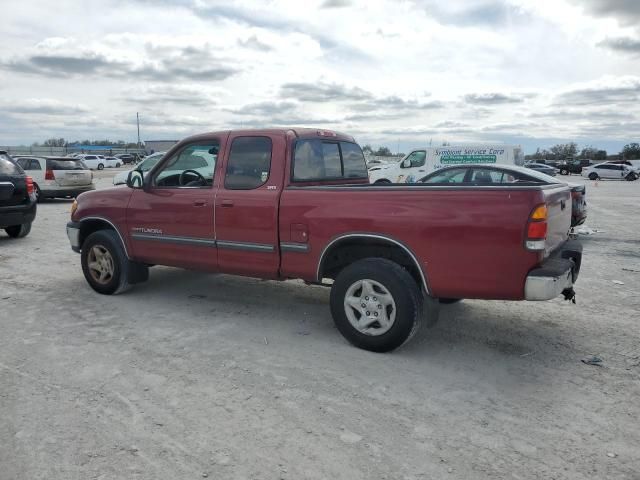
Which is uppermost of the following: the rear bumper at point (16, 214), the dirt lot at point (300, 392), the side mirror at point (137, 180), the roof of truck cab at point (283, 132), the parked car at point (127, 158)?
the parked car at point (127, 158)

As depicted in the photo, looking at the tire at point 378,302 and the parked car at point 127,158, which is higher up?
the parked car at point 127,158

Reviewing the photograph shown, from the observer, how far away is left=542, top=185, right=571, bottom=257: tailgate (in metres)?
3.94

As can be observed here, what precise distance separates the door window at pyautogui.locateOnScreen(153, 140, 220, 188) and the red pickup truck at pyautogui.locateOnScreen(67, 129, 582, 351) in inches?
0.5

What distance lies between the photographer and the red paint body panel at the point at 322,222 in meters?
3.85

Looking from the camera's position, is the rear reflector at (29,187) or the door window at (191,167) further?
the rear reflector at (29,187)

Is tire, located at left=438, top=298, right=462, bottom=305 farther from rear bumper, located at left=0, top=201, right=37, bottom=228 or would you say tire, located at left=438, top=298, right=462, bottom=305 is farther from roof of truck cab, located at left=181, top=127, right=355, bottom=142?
rear bumper, located at left=0, top=201, right=37, bottom=228

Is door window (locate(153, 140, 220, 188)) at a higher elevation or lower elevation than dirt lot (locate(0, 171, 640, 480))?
higher

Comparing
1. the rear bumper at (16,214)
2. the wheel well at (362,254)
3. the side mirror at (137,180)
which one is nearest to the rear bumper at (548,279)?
the wheel well at (362,254)

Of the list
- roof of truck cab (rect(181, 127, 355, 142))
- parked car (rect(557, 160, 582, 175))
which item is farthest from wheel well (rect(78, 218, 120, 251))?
parked car (rect(557, 160, 582, 175))

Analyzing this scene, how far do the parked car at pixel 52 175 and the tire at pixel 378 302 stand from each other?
1535cm

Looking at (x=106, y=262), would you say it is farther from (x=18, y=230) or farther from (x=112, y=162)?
(x=112, y=162)

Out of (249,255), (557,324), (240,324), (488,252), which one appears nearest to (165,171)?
(249,255)

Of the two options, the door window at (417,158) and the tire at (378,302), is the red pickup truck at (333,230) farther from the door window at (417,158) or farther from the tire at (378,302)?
the door window at (417,158)

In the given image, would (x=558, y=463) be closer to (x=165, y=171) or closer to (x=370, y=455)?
(x=370, y=455)
